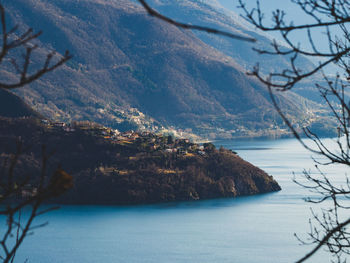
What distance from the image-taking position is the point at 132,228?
62875mm

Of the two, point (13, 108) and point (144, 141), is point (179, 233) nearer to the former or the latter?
point (144, 141)

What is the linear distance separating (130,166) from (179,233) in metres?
43.0

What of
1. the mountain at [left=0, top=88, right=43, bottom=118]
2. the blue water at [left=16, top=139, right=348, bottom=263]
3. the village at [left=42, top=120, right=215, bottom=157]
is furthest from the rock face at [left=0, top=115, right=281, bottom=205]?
the mountain at [left=0, top=88, right=43, bottom=118]

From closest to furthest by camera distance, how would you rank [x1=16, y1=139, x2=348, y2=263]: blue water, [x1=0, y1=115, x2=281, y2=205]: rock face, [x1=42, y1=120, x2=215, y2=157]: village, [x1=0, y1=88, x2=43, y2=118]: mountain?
[x1=16, y1=139, x2=348, y2=263]: blue water < [x1=0, y1=115, x2=281, y2=205]: rock face < [x1=42, y1=120, x2=215, y2=157]: village < [x1=0, y1=88, x2=43, y2=118]: mountain

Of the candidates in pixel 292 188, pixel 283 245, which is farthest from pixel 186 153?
pixel 283 245

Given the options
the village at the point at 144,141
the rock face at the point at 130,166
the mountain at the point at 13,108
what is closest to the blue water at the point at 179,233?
the rock face at the point at 130,166

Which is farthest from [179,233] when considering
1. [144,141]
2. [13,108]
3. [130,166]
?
[13,108]

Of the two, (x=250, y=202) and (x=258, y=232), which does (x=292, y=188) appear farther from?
(x=258, y=232)

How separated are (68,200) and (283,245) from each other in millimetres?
45456

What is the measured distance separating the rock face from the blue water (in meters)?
7.35

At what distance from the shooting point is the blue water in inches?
1898

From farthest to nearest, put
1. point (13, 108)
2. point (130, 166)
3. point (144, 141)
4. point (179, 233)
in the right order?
point (13, 108)
point (144, 141)
point (130, 166)
point (179, 233)

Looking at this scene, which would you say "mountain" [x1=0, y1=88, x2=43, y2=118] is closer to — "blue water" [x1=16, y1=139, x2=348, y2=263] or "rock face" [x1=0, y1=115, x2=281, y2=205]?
"rock face" [x1=0, y1=115, x2=281, y2=205]

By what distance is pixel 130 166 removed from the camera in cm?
10088
